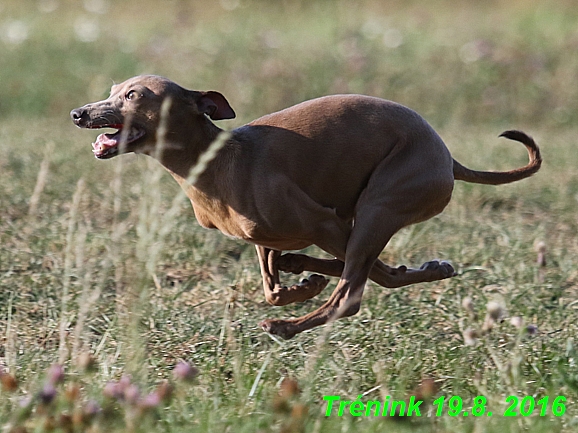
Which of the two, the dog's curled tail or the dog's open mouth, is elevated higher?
the dog's curled tail

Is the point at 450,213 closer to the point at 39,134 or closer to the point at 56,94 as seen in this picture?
the point at 39,134

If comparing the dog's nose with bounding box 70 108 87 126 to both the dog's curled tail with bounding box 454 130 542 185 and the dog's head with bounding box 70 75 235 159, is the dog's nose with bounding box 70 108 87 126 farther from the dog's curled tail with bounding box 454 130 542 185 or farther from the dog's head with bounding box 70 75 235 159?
the dog's curled tail with bounding box 454 130 542 185

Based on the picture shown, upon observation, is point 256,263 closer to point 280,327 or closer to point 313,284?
point 313,284

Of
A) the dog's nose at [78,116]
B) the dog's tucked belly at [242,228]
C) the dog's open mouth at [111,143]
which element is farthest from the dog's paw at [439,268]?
the dog's nose at [78,116]

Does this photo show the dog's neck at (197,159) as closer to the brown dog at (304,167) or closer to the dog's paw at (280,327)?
the brown dog at (304,167)

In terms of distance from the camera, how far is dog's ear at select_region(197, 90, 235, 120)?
3707mm

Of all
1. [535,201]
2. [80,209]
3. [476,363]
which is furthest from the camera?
[535,201]

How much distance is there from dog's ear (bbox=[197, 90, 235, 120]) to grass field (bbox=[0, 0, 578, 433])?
0.35m

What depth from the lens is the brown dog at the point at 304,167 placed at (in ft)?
11.8

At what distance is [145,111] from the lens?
142 inches

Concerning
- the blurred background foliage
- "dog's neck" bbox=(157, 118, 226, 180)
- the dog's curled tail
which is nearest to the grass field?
the blurred background foliage

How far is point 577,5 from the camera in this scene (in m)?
14.4

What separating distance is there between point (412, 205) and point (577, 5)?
11815 mm

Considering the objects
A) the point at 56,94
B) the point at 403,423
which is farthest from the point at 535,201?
the point at 56,94
